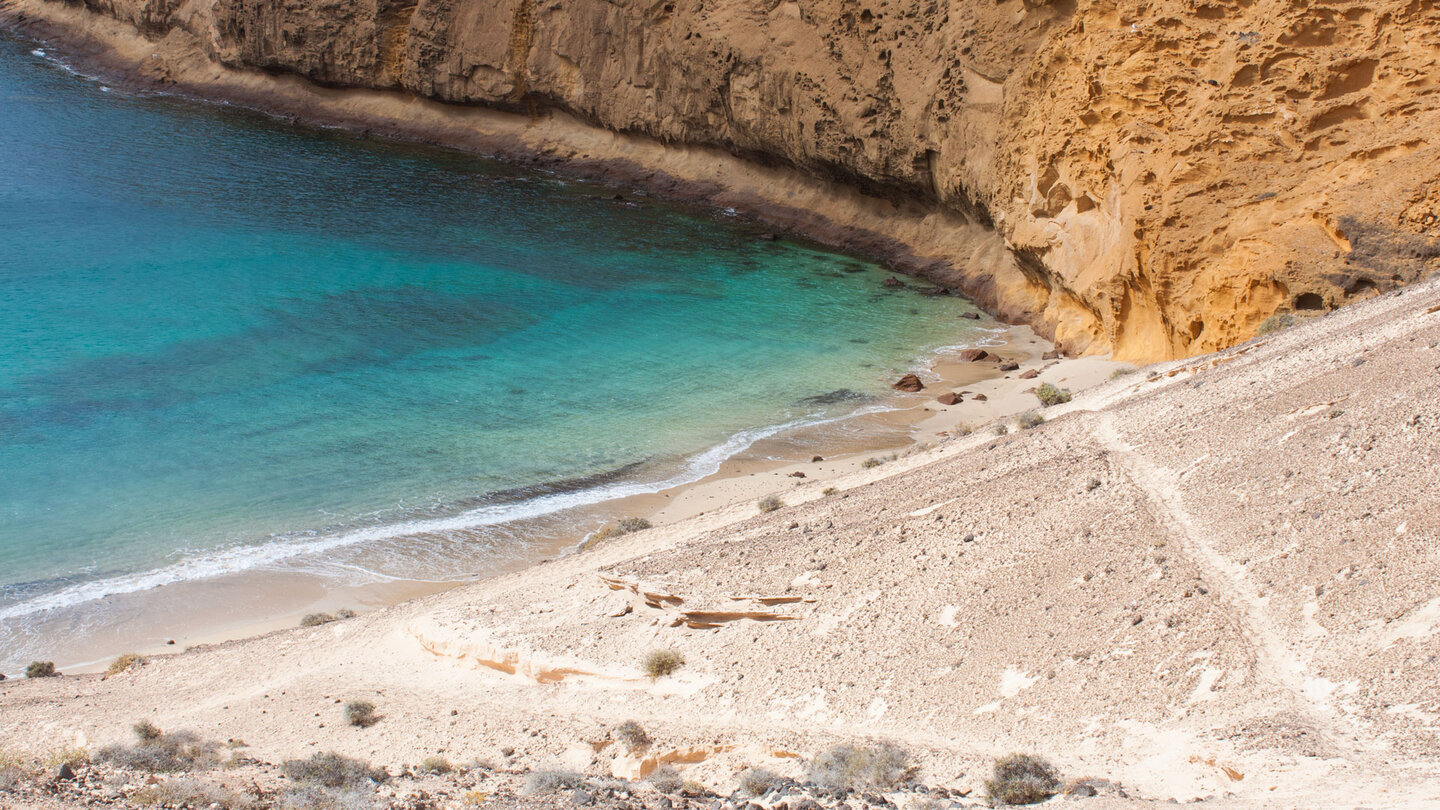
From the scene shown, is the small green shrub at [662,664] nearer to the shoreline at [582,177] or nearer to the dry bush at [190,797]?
the dry bush at [190,797]

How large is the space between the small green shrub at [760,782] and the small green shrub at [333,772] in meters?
2.72

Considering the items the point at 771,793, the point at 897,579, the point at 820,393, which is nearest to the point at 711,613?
the point at 897,579

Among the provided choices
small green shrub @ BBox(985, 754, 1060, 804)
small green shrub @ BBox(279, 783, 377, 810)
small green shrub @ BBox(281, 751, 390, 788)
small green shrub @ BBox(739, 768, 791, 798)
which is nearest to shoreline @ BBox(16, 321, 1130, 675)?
small green shrub @ BBox(281, 751, 390, 788)

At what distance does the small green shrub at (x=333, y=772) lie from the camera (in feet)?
25.8

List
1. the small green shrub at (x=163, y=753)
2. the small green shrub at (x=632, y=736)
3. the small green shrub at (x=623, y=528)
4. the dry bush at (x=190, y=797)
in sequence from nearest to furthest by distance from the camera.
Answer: the dry bush at (x=190, y=797)
the small green shrub at (x=163, y=753)
the small green shrub at (x=632, y=736)
the small green shrub at (x=623, y=528)

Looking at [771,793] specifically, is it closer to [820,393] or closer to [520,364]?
[820,393]

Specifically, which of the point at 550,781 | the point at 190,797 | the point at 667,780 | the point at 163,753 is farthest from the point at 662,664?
the point at 163,753

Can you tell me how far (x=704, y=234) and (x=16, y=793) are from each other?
2975 cm

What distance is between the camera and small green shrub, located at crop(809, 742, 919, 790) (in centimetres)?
709

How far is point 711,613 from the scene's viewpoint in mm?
10227

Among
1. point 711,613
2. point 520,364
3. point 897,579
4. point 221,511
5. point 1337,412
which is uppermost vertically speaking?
point 1337,412

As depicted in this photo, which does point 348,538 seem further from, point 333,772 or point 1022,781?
point 1022,781

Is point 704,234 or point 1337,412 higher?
point 1337,412

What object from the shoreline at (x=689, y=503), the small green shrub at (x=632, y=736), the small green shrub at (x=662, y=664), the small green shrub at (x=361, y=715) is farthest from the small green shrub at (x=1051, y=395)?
the small green shrub at (x=361, y=715)
